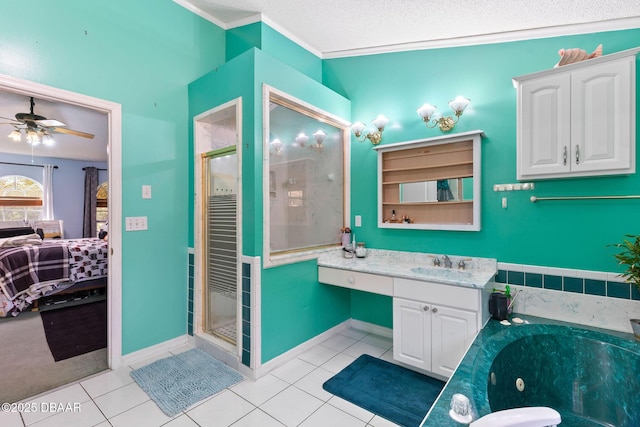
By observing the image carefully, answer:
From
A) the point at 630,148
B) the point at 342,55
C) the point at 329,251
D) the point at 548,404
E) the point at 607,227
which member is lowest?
the point at 548,404

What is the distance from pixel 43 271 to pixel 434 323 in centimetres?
460

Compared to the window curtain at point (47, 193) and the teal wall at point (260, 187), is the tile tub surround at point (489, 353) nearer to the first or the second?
the teal wall at point (260, 187)

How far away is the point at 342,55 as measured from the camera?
3189 millimetres

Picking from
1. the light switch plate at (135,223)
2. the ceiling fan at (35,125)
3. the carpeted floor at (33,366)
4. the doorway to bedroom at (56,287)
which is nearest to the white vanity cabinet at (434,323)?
the light switch plate at (135,223)

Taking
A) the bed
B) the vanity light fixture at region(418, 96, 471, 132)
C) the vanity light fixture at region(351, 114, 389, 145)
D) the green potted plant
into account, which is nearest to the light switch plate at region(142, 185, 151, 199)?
the vanity light fixture at region(351, 114, 389, 145)

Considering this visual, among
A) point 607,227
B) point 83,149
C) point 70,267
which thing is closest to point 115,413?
point 70,267

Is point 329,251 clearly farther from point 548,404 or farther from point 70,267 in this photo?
point 70,267

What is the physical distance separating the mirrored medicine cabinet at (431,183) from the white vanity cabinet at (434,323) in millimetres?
673

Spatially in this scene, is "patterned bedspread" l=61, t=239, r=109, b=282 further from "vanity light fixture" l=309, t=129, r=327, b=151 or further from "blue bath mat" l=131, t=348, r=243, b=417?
"vanity light fixture" l=309, t=129, r=327, b=151

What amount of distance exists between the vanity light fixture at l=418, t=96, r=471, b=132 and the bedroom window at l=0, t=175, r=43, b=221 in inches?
320

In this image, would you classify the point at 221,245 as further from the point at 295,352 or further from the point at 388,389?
the point at 388,389

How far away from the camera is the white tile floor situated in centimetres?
175

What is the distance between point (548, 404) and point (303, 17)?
3.35m

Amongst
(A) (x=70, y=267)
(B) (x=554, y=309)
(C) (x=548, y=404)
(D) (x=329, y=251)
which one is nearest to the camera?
(C) (x=548, y=404)
